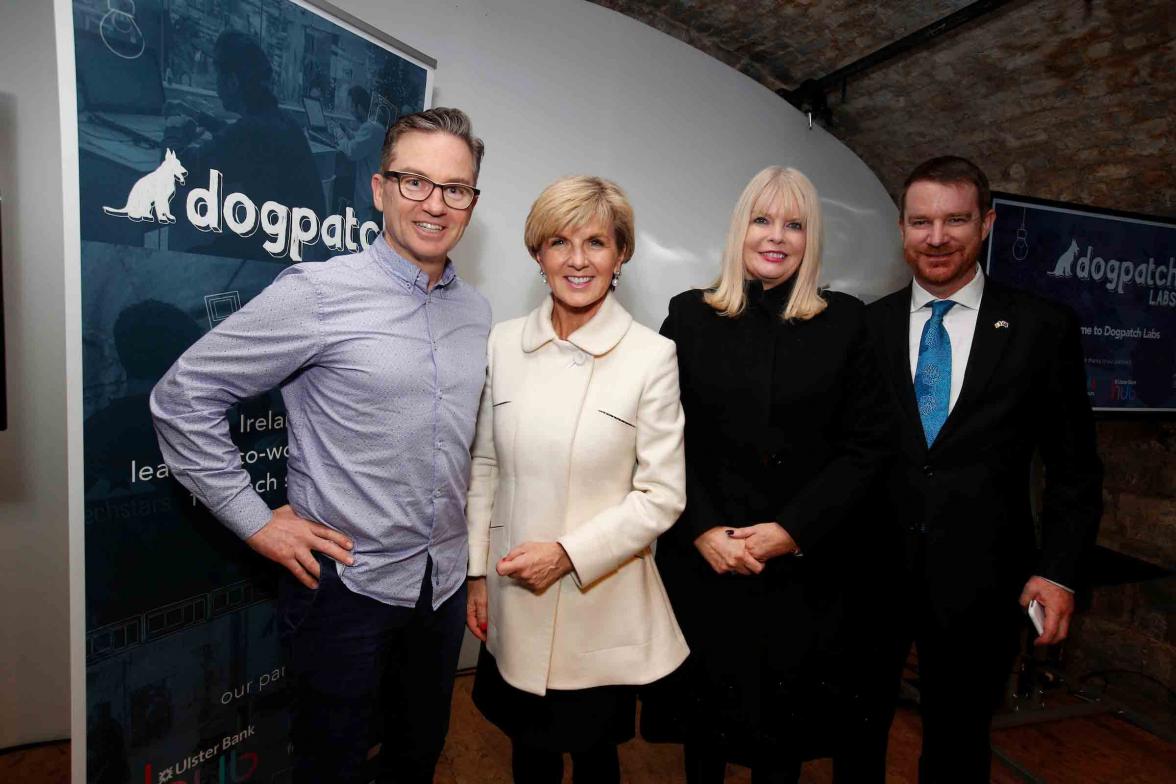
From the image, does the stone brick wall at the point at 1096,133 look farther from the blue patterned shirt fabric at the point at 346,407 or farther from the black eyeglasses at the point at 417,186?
the blue patterned shirt fabric at the point at 346,407

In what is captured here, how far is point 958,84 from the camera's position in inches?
133

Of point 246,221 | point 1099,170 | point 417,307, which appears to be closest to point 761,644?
point 417,307

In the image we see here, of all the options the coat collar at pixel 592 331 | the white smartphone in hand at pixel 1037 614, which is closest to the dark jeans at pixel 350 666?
the coat collar at pixel 592 331

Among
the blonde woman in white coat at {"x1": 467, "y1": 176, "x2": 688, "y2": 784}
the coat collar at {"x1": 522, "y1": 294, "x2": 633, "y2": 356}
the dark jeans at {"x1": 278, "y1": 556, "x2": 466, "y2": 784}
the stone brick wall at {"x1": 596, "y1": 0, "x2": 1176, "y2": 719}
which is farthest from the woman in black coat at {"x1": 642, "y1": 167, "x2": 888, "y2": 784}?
the stone brick wall at {"x1": 596, "y1": 0, "x2": 1176, "y2": 719}

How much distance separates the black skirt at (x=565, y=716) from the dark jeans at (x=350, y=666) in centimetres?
19

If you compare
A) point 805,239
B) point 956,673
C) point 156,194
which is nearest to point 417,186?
point 156,194

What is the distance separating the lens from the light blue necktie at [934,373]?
1.85 metres

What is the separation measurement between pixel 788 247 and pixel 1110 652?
11.0 feet

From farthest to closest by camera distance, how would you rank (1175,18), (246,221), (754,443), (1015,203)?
(1015,203), (1175,18), (246,221), (754,443)

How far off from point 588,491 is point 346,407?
0.56 metres

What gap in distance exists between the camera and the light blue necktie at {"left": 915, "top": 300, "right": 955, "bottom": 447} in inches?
72.9

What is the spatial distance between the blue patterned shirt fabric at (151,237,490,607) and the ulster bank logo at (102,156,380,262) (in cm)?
39

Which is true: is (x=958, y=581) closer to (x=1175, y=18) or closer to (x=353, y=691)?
(x=353, y=691)

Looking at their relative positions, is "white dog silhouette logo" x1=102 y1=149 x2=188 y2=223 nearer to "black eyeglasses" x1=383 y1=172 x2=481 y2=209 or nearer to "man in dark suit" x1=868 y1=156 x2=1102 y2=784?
"black eyeglasses" x1=383 y1=172 x2=481 y2=209
